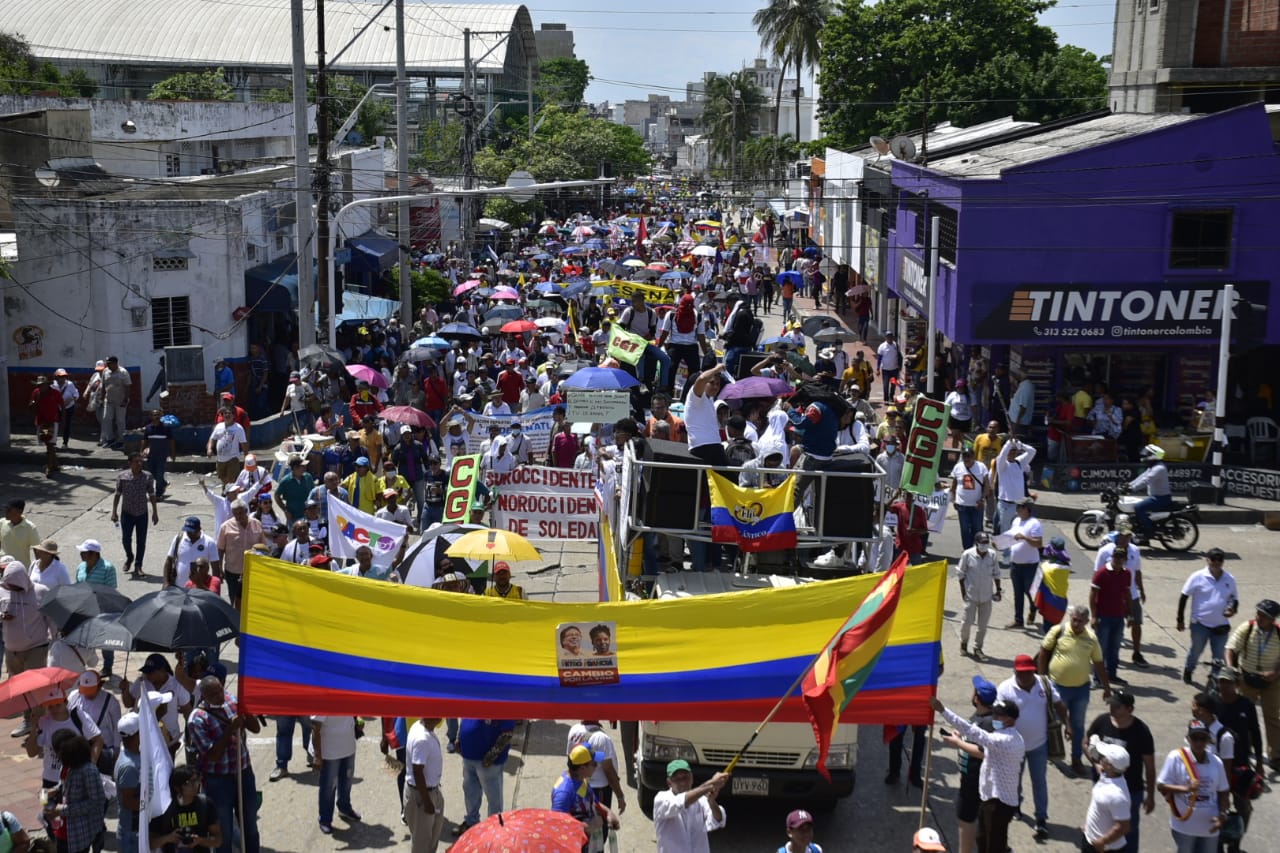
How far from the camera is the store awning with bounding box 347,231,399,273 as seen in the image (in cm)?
4188

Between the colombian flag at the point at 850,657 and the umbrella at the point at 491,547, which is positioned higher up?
the colombian flag at the point at 850,657

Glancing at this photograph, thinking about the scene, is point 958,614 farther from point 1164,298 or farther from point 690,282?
point 690,282

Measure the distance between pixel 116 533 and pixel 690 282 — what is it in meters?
25.6

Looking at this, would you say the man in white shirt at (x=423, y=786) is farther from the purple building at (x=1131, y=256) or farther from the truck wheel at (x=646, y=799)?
the purple building at (x=1131, y=256)

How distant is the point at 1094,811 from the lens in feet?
31.8

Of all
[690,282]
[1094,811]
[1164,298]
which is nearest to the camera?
[1094,811]

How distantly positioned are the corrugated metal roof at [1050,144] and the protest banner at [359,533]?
14428 millimetres

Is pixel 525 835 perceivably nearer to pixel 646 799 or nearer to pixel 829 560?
pixel 646 799

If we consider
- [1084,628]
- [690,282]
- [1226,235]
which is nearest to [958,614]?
[1084,628]

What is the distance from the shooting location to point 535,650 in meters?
8.73

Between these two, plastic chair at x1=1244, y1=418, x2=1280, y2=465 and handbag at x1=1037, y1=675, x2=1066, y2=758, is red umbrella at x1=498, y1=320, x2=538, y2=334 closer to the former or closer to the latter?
plastic chair at x1=1244, y1=418, x2=1280, y2=465

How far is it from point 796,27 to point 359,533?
262 ft

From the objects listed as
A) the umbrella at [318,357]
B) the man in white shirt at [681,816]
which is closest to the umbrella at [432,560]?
the man in white shirt at [681,816]

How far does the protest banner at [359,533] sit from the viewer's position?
49.1ft
